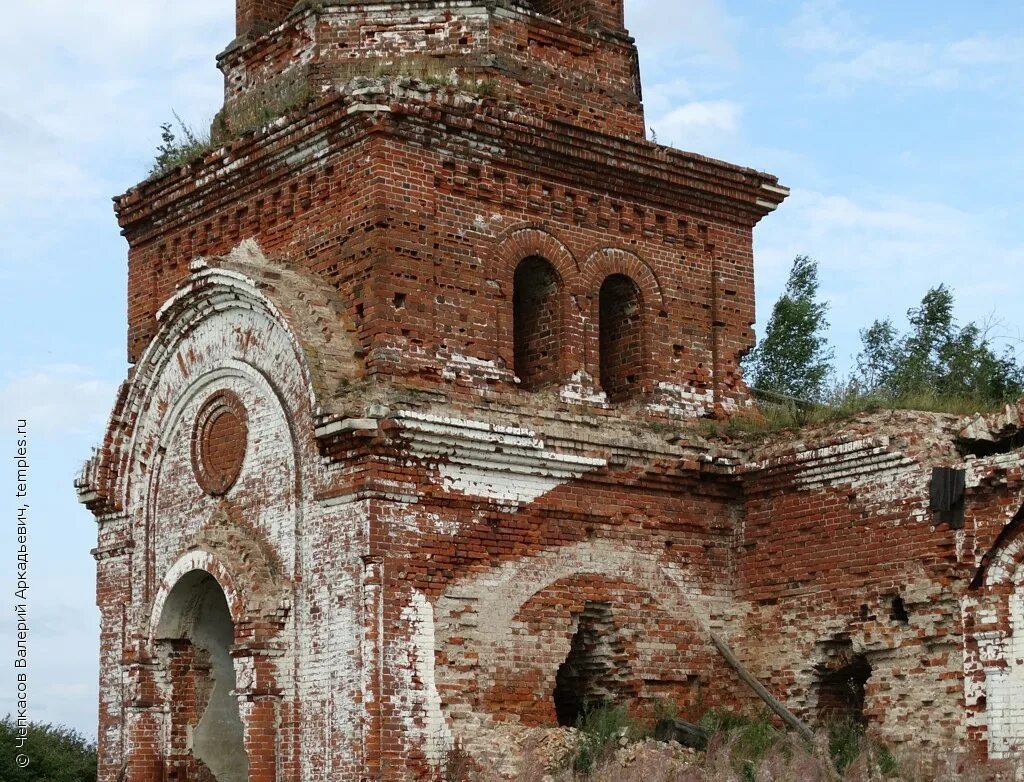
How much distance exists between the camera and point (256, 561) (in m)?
13.7

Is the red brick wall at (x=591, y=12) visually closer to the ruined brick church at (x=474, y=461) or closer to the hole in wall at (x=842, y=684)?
the ruined brick church at (x=474, y=461)

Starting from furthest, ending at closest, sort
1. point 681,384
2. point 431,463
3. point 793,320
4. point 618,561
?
point 793,320 < point 681,384 < point 618,561 < point 431,463

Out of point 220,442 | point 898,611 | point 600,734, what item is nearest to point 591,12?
point 220,442

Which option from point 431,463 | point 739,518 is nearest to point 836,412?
point 739,518

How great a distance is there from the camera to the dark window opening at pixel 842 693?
46.3 ft

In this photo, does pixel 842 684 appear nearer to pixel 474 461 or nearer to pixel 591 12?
pixel 474 461

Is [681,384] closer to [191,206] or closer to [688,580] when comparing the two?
[688,580]

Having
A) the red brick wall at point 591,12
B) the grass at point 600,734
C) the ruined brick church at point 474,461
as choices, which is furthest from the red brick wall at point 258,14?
the grass at point 600,734

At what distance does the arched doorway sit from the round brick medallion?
794 millimetres

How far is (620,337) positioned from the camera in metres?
15.4

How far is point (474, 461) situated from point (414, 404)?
65cm

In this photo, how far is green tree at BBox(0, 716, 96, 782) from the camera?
18438 millimetres

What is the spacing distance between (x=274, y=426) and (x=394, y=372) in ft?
A: 3.79

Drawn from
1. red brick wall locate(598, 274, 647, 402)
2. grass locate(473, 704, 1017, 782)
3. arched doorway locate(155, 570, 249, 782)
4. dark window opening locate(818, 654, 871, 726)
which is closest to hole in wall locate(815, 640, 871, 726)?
dark window opening locate(818, 654, 871, 726)
